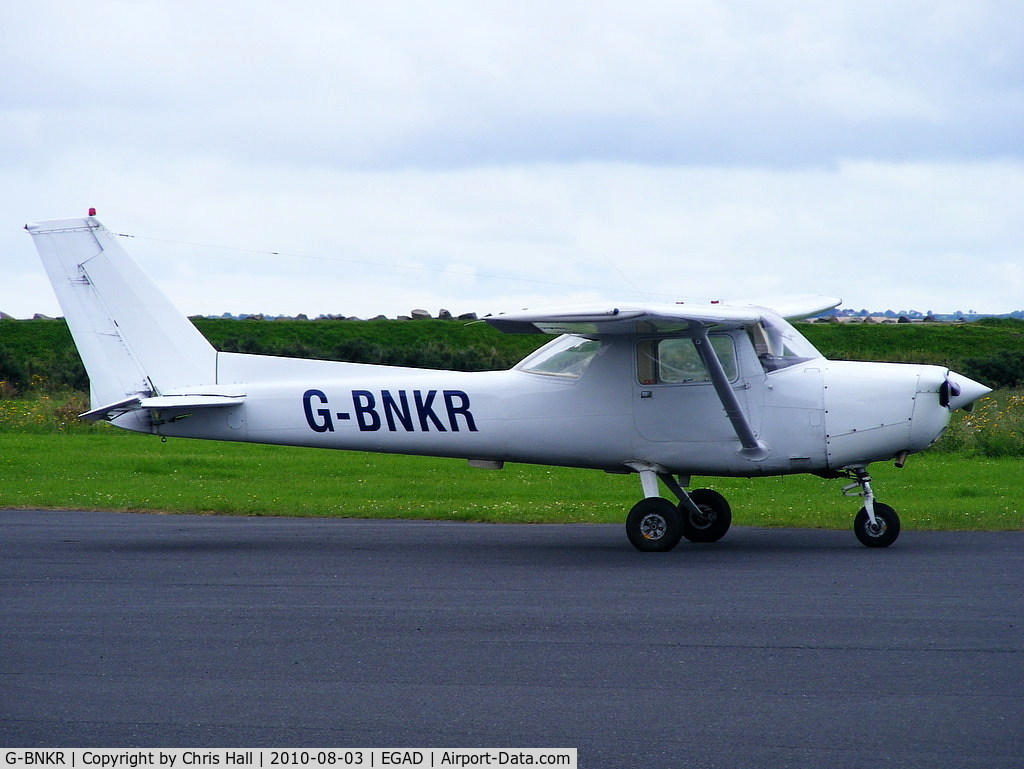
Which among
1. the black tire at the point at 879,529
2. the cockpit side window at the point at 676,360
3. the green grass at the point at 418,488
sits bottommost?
the black tire at the point at 879,529

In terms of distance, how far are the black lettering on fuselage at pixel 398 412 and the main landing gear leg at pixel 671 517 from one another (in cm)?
201

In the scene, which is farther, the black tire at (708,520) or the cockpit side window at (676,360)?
the black tire at (708,520)

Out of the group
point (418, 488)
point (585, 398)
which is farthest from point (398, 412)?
point (418, 488)

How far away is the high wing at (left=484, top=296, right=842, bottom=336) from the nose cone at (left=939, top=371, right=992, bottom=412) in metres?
2.02

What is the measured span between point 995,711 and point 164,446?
22.7 m

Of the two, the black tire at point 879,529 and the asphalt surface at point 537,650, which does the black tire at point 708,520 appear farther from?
the black tire at point 879,529

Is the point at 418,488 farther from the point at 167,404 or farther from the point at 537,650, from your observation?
the point at 537,650

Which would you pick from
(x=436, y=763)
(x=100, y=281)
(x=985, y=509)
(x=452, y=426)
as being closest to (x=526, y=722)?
(x=436, y=763)

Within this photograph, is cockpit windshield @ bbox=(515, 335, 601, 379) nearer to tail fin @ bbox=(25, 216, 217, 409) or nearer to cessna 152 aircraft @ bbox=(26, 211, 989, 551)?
cessna 152 aircraft @ bbox=(26, 211, 989, 551)

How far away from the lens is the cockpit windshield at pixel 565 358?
12.5 metres

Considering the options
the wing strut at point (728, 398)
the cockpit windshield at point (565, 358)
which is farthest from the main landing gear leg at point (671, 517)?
the cockpit windshield at point (565, 358)
